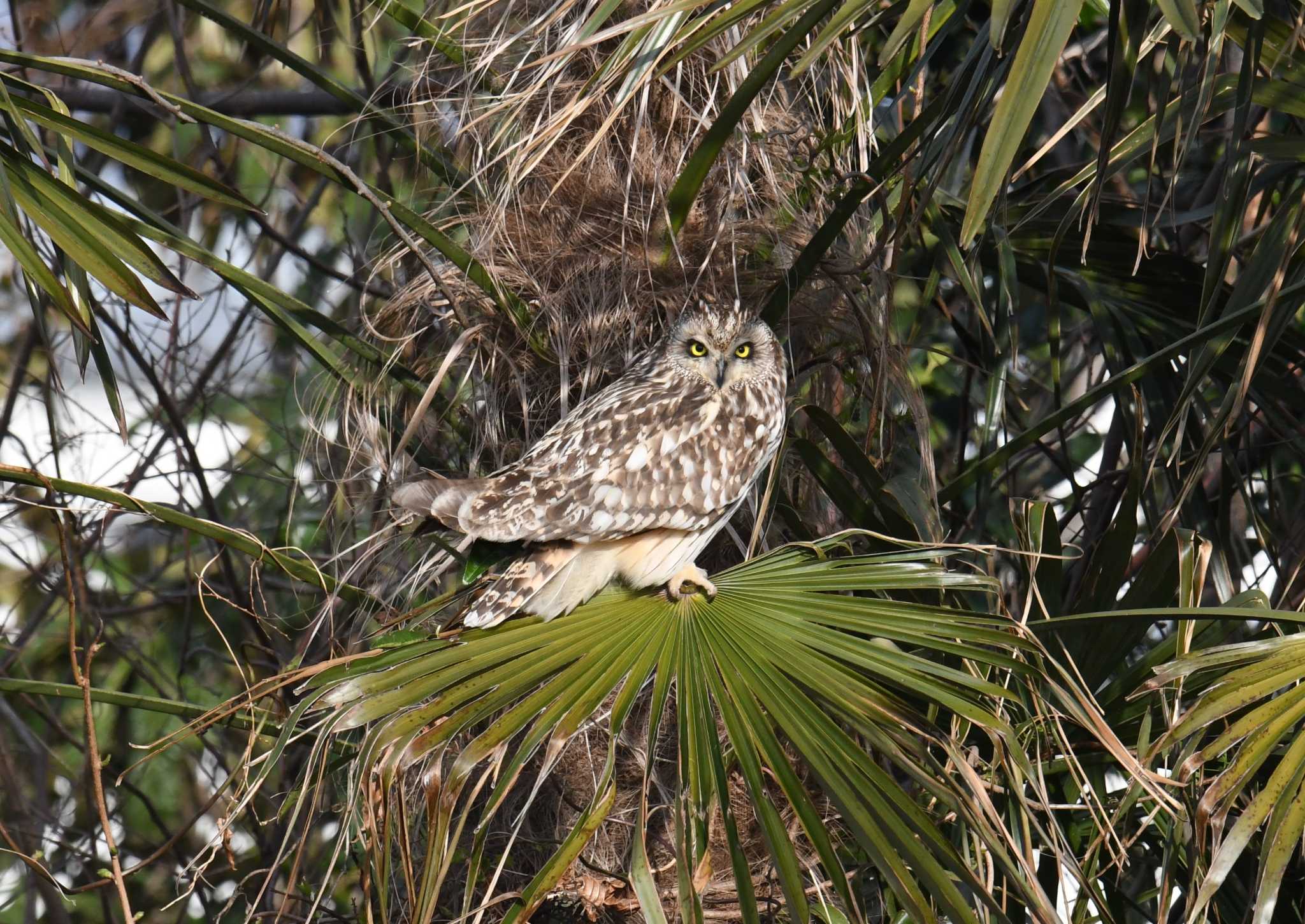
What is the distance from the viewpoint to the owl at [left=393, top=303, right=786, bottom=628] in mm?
1929

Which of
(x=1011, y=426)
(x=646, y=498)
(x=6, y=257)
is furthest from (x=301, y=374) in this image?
(x=646, y=498)

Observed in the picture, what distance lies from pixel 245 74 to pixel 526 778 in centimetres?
346

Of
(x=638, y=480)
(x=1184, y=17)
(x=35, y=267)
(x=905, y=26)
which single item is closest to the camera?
(x=1184, y=17)

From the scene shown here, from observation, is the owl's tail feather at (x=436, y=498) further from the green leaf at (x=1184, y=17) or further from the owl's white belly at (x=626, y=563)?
the green leaf at (x=1184, y=17)

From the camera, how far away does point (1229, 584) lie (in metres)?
2.35

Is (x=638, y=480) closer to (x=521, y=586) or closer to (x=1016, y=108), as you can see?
(x=521, y=586)

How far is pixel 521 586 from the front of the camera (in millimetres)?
1931

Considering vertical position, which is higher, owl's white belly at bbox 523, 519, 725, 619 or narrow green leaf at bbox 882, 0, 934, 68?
narrow green leaf at bbox 882, 0, 934, 68

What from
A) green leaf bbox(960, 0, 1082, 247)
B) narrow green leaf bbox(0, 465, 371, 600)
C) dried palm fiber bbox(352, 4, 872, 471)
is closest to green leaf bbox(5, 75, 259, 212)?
narrow green leaf bbox(0, 465, 371, 600)

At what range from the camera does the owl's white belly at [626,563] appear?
2.02 metres

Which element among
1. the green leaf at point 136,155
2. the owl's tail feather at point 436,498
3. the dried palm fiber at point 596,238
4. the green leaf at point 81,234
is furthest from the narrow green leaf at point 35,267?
the dried palm fiber at point 596,238

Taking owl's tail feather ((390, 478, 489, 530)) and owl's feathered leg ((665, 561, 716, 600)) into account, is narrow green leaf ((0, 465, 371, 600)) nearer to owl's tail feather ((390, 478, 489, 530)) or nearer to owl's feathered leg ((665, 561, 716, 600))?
owl's tail feather ((390, 478, 489, 530))

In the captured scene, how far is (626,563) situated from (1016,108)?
1.07 metres

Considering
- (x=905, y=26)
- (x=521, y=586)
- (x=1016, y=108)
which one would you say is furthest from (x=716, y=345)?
(x=1016, y=108)
